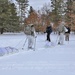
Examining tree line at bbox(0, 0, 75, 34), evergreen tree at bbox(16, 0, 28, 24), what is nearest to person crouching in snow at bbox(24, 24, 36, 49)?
tree line at bbox(0, 0, 75, 34)

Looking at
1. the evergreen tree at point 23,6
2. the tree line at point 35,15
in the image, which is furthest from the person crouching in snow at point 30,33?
the evergreen tree at point 23,6

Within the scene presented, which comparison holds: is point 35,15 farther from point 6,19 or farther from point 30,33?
point 30,33

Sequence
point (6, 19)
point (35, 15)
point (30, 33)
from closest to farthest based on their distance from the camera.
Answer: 1. point (30, 33)
2. point (6, 19)
3. point (35, 15)

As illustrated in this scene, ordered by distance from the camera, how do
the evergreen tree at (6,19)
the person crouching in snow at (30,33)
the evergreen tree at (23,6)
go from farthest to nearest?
the evergreen tree at (23,6) < the evergreen tree at (6,19) < the person crouching in snow at (30,33)

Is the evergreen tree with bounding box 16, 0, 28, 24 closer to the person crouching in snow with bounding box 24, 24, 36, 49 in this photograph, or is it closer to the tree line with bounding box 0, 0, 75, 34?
the tree line with bounding box 0, 0, 75, 34

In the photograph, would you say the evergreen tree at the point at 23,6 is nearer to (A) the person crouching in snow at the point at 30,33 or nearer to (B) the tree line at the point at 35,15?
(B) the tree line at the point at 35,15

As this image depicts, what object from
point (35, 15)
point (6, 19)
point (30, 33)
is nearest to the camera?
point (30, 33)

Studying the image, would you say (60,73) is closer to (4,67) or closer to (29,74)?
(29,74)

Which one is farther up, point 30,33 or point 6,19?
point 6,19

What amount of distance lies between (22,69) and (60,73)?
4.76ft

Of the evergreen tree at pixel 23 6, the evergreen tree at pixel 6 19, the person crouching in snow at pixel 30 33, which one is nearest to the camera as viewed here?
the person crouching in snow at pixel 30 33

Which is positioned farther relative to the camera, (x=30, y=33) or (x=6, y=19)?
(x=6, y=19)

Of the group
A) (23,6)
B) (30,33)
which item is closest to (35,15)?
(23,6)

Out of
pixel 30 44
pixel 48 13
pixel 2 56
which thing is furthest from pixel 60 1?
pixel 2 56
